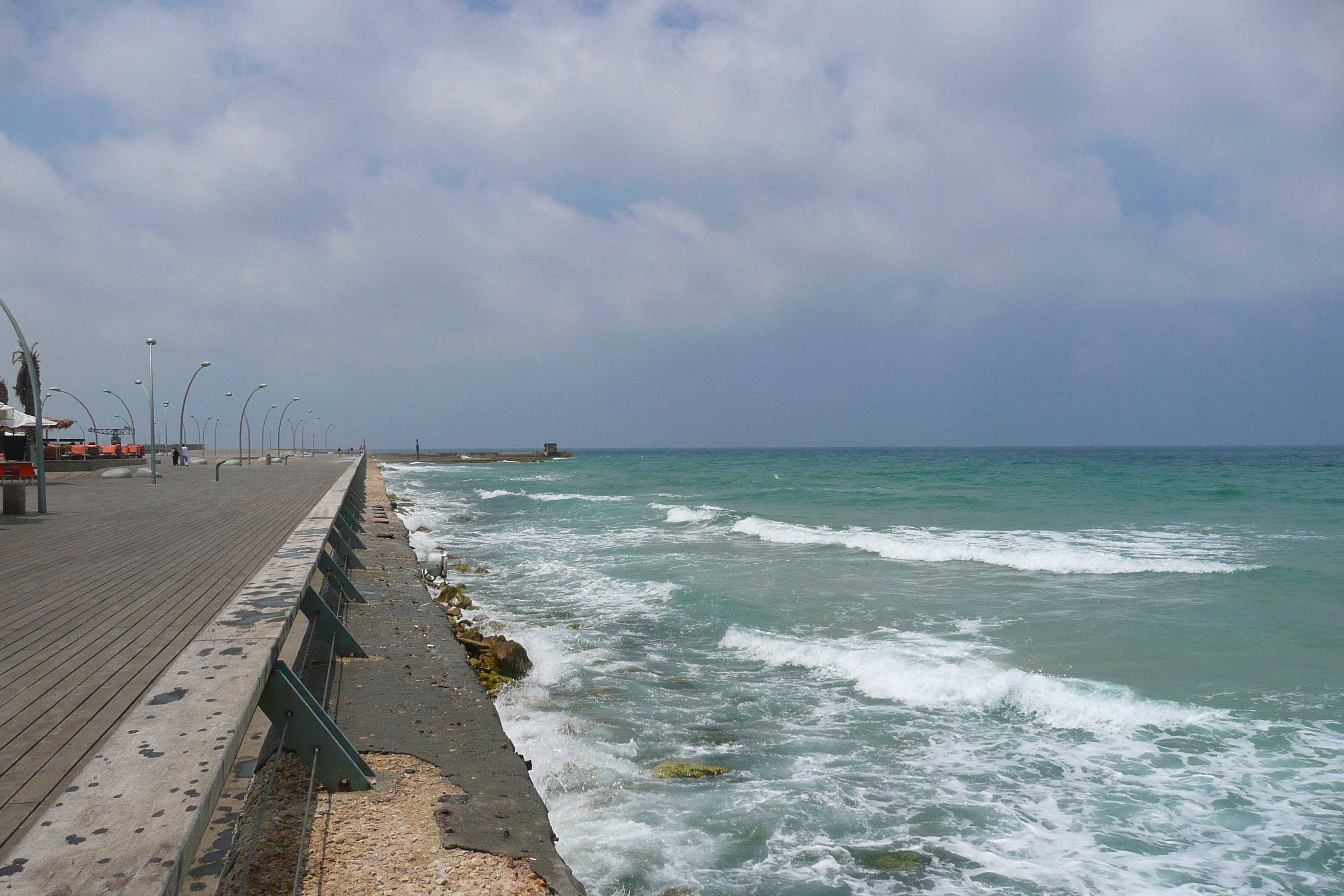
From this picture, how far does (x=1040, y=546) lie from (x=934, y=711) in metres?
13.4

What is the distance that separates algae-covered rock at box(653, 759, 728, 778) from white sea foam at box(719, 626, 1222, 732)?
2.82 meters

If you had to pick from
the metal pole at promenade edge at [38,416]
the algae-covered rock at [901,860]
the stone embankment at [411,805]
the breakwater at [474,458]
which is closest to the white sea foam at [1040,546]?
the algae-covered rock at [901,860]

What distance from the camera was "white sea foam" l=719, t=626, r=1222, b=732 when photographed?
7832mm

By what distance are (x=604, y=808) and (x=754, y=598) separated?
311 inches

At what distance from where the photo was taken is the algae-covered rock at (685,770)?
626 cm

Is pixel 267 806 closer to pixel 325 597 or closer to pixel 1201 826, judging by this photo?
pixel 325 597

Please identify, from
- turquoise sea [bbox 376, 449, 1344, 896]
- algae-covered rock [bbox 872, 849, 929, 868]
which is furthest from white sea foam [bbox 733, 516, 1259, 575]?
algae-covered rock [bbox 872, 849, 929, 868]

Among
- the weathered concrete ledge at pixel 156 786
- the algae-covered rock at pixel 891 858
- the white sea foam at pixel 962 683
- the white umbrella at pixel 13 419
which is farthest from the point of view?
the white umbrella at pixel 13 419

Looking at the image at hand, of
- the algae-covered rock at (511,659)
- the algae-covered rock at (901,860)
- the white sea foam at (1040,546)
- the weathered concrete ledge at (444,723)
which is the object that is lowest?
the algae-covered rock at (901,860)

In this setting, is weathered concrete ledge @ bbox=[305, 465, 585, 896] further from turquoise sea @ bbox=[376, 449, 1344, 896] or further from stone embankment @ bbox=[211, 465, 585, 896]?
turquoise sea @ bbox=[376, 449, 1344, 896]

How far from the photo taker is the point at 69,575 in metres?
8.00

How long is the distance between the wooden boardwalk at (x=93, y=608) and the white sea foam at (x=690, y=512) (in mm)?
13194

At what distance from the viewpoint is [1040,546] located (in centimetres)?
1977

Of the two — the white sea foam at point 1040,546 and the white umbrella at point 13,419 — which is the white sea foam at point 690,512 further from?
the white umbrella at point 13,419
